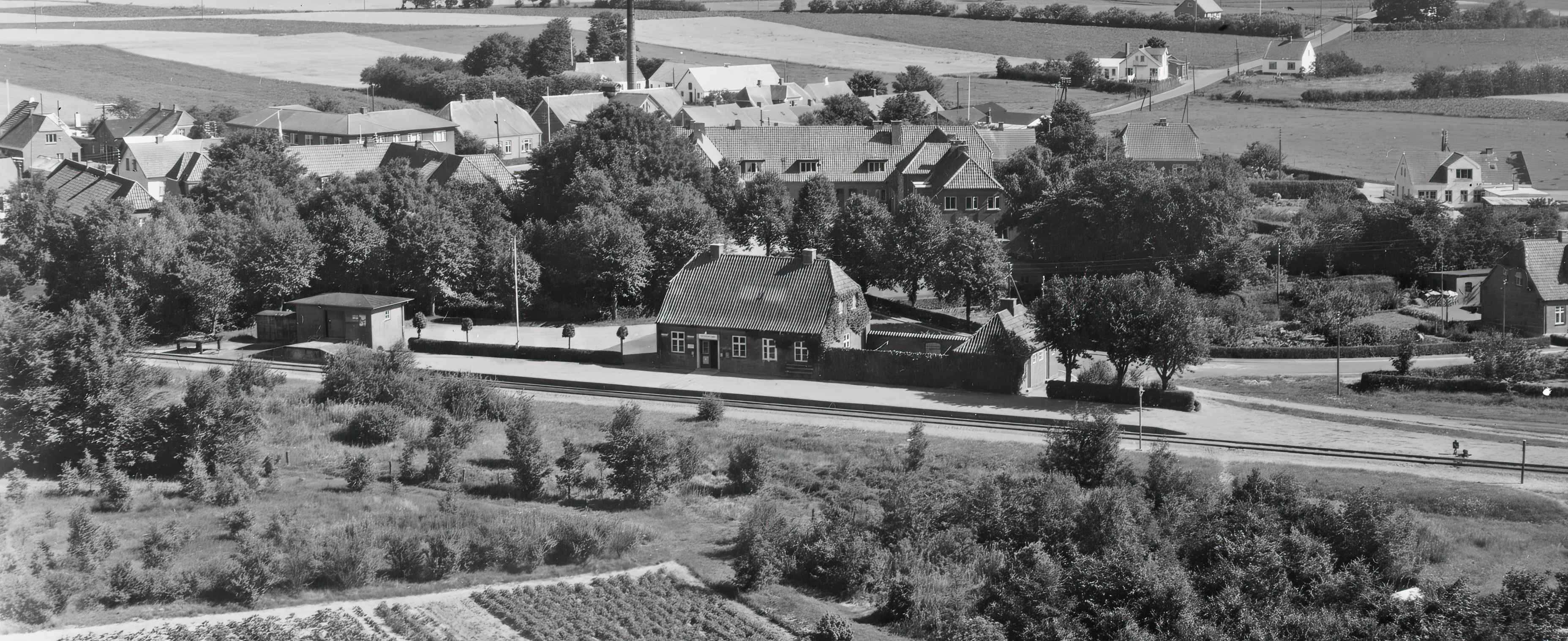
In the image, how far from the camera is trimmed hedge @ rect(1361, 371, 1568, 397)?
150 feet

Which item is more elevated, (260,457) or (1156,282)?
(1156,282)

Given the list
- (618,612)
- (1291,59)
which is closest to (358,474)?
(618,612)

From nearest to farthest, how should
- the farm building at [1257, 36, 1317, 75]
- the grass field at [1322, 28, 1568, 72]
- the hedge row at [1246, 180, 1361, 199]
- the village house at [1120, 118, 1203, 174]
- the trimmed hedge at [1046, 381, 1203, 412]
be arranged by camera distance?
the trimmed hedge at [1046, 381, 1203, 412] < the hedge row at [1246, 180, 1361, 199] < the village house at [1120, 118, 1203, 174] < the grass field at [1322, 28, 1568, 72] < the farm building at [1257, 36, 1317, 75]

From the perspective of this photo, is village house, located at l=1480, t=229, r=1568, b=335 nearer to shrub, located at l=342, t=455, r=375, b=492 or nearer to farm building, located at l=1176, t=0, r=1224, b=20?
shrub, located at l=342, t=455, r=375, b=492

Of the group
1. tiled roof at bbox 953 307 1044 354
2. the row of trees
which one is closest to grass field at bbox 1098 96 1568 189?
tiled roof at bbox 953 307 1044 354

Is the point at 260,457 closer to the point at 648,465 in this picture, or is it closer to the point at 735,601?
the point at 648,465

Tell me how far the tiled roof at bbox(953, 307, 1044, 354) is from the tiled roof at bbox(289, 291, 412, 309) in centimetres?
2158

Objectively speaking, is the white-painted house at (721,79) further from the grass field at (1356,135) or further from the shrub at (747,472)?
the shrub at (747,472)

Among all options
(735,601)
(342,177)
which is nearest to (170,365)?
(342,177)

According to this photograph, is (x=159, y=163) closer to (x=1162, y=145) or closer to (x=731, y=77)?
(x=731, y=77)

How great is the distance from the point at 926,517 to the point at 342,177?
128ft

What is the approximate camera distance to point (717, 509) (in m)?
35.1

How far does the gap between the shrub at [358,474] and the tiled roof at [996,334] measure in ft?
67.1

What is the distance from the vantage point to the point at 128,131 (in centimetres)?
9600
